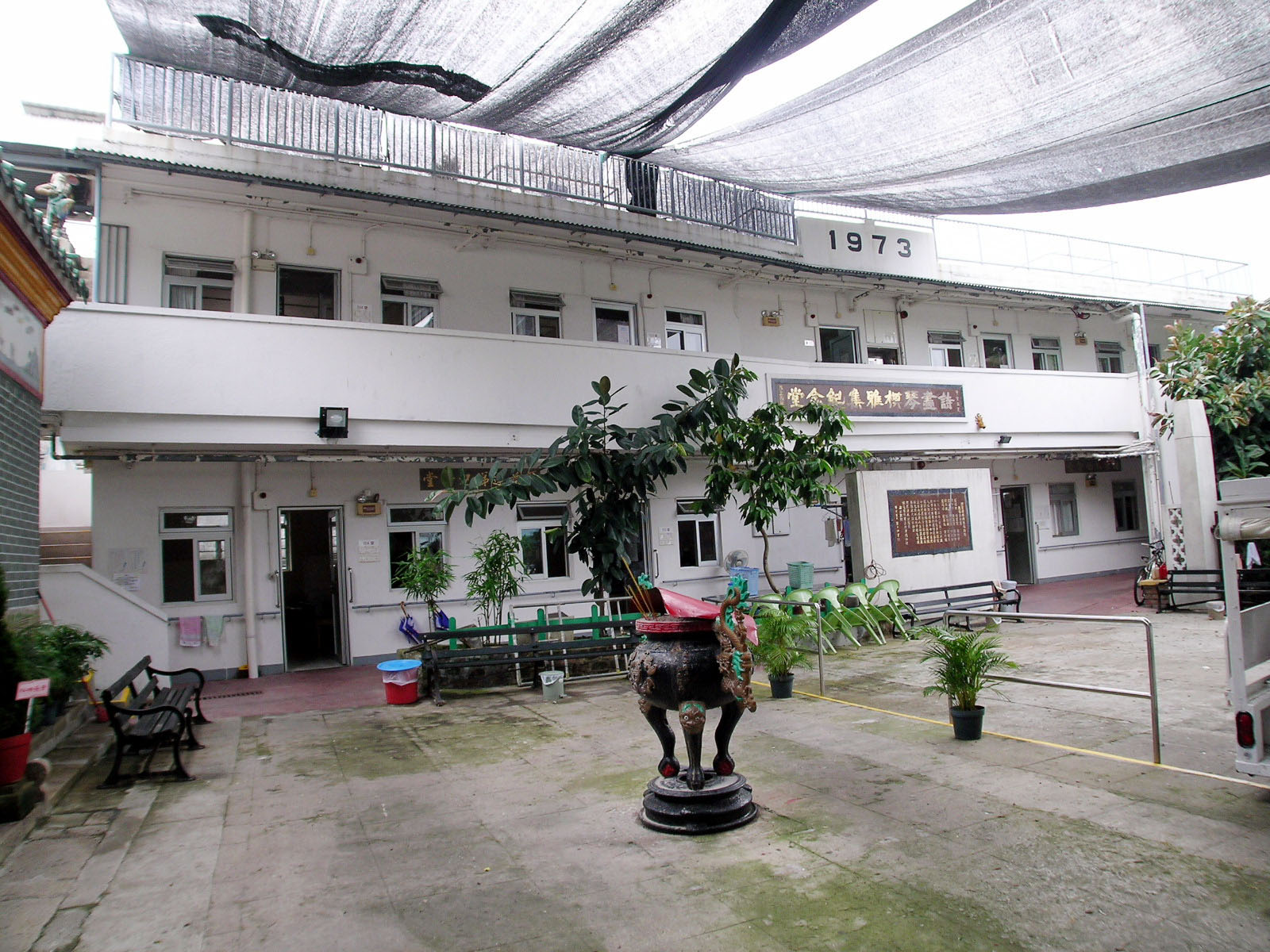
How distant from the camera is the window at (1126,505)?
65.8 feet

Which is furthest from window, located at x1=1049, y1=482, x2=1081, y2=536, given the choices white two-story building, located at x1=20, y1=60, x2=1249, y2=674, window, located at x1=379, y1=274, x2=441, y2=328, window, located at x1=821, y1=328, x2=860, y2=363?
window, located at x1=379, y1=274, x2=441, y2=328

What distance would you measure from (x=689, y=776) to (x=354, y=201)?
376 inches

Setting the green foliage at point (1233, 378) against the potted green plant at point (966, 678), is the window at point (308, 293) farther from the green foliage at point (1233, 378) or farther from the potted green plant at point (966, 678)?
the green foliage at point (1233, 378)

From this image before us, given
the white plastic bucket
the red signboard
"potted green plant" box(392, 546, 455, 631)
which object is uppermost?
"potted green plant" box(392, 546, 455, 631)

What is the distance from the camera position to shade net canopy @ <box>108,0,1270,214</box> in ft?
21.8

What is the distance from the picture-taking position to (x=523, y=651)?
29.8 ft

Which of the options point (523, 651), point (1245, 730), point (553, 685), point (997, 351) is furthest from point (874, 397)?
point (1245, 730)

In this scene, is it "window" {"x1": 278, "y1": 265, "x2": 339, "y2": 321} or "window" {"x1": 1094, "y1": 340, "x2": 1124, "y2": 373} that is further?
"window" {"x1": 1094, "y1": 340, "x2": 1124, "y2": 373}

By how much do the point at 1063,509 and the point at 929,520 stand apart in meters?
7.61

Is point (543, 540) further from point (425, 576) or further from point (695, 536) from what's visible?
point (425, 576)

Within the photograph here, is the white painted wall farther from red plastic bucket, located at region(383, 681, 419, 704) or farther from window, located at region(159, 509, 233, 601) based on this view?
window, located at region(159, 509, 233, 601)

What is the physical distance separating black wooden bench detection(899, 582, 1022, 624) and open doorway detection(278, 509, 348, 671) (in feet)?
31.0

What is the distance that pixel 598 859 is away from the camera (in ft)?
13.6

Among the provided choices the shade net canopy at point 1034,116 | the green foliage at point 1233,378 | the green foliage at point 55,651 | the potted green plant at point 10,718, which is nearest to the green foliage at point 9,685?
the potted green plant at point 10,718
